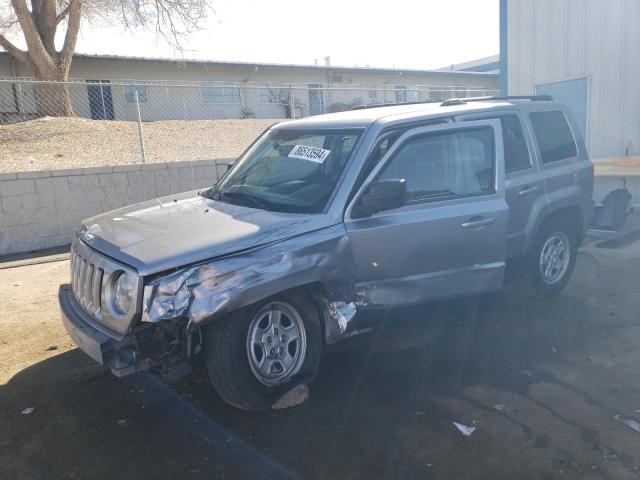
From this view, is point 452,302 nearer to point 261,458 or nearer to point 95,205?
point 261,458

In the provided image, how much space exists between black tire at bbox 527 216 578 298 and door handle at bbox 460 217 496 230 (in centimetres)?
105

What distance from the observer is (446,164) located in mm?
4289

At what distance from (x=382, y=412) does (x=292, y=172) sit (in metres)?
1.89

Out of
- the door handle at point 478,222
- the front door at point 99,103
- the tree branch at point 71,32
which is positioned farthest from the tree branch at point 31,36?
Result: the door handle at point 478,222

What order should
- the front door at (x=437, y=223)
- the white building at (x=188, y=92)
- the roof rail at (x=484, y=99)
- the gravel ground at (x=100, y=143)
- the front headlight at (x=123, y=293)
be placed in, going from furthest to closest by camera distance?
the white building at (x=188, y=92)
the gravel ground at (x=100, y=143)
the roof rail at (x=484, y=99)
the front door at (x=437, y=223)
the front headlight at (x=123, y=293)

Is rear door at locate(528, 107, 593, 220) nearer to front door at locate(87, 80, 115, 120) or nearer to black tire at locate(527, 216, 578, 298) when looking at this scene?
black tire at locate(527, 216, 578, 298)

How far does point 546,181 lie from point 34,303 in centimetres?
549

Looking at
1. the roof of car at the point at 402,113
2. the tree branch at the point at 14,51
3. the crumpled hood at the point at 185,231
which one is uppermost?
the tree branch at the point at 14,51

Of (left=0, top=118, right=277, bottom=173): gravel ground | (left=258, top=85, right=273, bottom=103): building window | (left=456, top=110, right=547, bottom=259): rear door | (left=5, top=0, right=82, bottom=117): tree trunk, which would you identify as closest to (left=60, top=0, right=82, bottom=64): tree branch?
(left=5, top=0, right=82, bottom=117): tree trunk

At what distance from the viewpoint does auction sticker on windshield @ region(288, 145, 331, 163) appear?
4133mm

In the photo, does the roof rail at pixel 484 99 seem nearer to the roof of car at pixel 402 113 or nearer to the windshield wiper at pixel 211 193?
the roof of car at pixel 402 113

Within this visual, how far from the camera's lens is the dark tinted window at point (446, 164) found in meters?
4.11

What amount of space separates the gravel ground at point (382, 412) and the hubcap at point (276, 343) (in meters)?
0.28

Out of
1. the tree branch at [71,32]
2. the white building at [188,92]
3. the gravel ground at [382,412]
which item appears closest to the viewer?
the gravel ground at [382,412]
